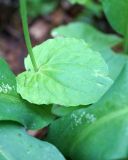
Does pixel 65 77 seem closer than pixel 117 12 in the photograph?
Yes

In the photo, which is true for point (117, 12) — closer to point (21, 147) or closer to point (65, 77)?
point (65, 77)

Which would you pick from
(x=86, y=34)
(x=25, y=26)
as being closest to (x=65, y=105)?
(x=25, y=26)

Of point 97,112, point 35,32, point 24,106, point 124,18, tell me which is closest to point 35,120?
point 24,106

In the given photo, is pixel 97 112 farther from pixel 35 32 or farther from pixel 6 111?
pixel 35 32

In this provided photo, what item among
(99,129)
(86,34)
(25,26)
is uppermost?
(25,26)

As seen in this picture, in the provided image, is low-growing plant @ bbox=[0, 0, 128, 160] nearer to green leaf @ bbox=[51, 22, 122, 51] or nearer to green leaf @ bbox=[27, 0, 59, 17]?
green leaf @ bbox=[51, 22, 122, 51]

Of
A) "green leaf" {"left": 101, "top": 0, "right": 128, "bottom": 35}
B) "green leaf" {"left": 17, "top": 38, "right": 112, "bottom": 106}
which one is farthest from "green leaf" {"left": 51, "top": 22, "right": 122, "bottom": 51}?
"green leaf" {"left": 17, "top": 38, "right": 112, "bottom": 106}
